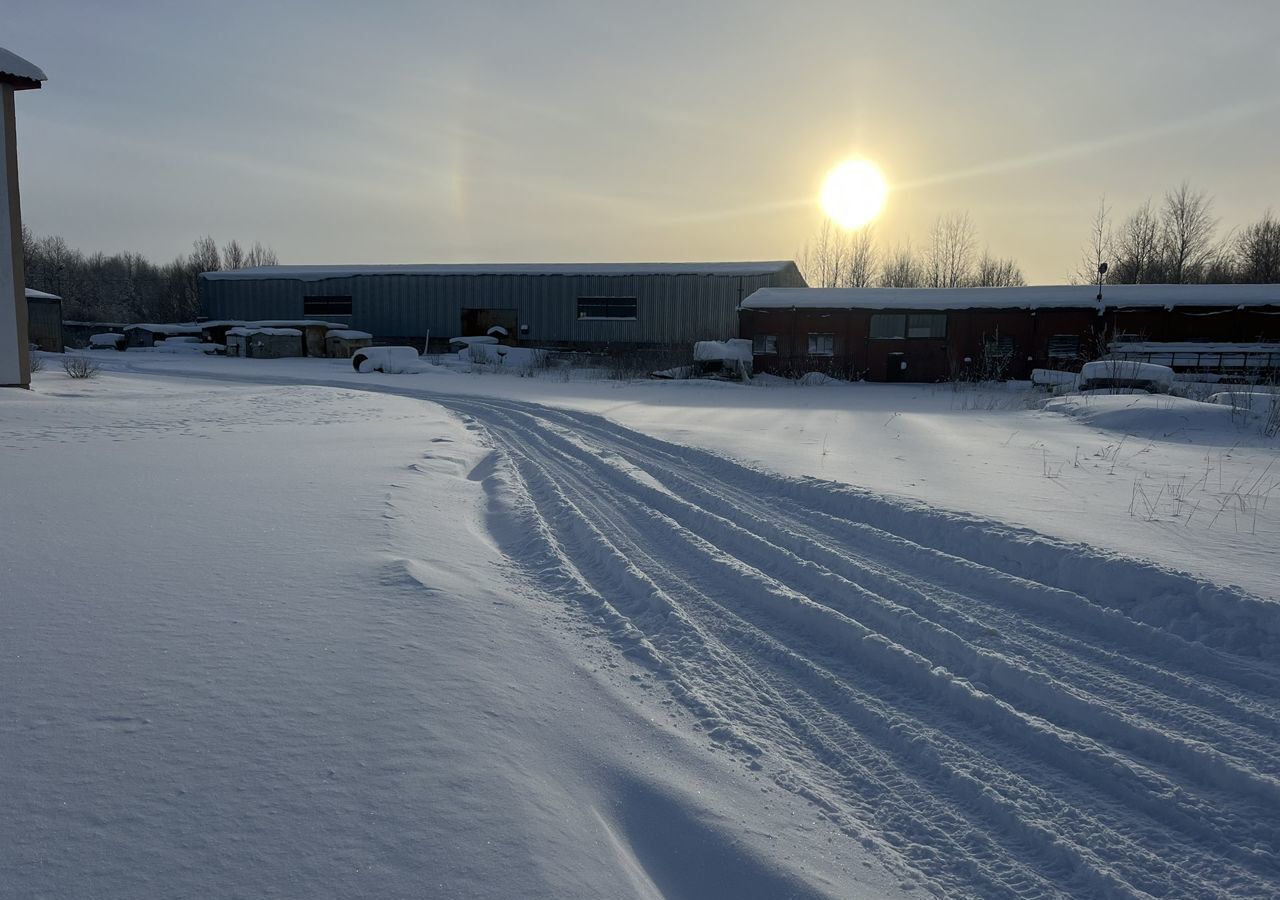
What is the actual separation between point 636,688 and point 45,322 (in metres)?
47.9

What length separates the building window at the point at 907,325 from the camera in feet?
Answer: 102

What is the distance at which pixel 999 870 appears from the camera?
8.41 feet

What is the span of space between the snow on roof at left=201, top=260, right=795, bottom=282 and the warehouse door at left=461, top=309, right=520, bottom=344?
2560mm

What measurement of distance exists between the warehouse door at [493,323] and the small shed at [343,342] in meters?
5.65

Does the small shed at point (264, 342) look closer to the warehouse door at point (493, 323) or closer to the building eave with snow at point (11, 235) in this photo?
the warehouse door at point (493, 323)

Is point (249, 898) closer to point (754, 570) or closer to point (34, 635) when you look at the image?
point (34, 635)

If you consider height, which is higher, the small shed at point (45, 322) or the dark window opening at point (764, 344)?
the small shed at point (45, 322)

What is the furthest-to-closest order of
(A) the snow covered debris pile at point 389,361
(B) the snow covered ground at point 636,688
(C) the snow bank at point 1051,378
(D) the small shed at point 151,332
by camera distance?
(D) the small shed at point 151,332
(A) the snow covered debris pile at point 389,361
(C) the snow bank at point 1051,378
(B) the snow covered ground at point 636,688

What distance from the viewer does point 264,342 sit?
4031 centimetres

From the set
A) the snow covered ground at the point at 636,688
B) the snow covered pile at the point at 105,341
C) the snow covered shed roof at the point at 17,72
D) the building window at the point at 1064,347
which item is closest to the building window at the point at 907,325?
the building window at the point at 1064,347

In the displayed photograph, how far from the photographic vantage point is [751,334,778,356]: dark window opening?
32438mm

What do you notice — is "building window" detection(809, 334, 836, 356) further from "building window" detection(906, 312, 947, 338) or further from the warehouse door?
the warehouse door

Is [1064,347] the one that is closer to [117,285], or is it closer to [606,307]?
[606,307]

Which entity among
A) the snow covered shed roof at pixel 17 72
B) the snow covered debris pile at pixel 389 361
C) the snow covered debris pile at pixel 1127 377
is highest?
the snow covered shed roof at pixel 17 72
